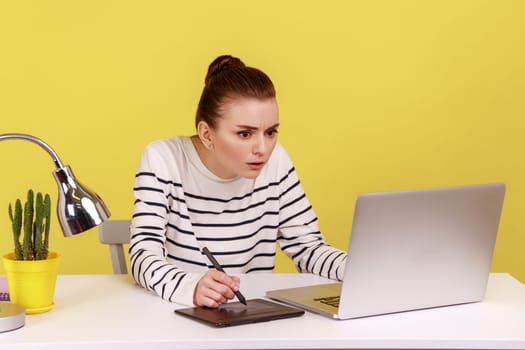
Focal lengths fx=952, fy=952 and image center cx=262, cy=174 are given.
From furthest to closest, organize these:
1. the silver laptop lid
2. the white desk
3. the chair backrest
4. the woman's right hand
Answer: the chair backrest → the woman's right hand → the silver laptop lid → the white desk

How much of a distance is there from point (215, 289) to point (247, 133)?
0.55 m

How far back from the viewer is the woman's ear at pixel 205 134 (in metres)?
2.59

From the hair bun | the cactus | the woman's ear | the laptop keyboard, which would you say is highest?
the hair bun

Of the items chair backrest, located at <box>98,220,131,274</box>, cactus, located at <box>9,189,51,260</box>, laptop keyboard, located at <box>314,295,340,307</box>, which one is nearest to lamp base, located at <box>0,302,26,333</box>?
cactus, located at <box>9,189,51,260</box>

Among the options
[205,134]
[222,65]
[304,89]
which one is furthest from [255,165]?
[304,89]

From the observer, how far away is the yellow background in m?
3.73

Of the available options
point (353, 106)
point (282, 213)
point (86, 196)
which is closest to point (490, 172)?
point (353, 106)

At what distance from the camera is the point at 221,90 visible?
2.55 meters

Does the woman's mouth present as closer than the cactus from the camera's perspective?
No

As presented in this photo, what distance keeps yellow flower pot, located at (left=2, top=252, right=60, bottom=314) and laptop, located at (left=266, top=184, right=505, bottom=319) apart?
52cm

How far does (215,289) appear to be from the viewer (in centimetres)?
205

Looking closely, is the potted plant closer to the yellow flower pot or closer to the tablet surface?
the yellow flower pot

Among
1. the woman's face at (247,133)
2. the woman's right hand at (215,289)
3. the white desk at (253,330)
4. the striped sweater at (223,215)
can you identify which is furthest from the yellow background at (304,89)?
the woman's right hand at (215,289)

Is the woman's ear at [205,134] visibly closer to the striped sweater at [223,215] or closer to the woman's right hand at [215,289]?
the striped sweater at [223,215]
